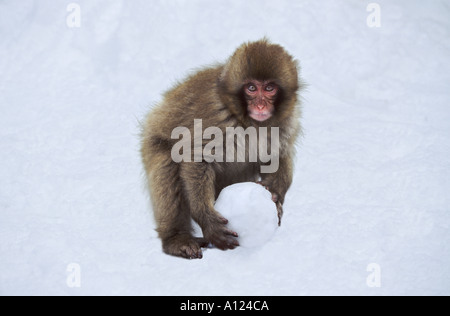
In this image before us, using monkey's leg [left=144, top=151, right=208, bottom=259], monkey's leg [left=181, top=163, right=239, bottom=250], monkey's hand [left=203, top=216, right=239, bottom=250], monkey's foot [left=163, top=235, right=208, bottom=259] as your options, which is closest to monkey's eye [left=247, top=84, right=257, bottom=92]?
monkey's leg [left=181, top=163, right=239, bottom=250]

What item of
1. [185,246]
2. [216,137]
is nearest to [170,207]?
[185,246]

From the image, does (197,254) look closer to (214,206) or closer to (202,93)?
(214,206)

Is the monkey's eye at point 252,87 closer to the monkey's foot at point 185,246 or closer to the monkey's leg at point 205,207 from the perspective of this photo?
the monkey's leg at point 205,207

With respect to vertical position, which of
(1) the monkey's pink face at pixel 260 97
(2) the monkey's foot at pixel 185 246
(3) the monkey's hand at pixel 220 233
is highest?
(1) the monkey's pink face at pixel 260 97

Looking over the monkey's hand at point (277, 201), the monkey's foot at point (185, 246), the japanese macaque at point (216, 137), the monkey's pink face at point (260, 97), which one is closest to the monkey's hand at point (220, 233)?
the japanese macaque at point (216, 137)

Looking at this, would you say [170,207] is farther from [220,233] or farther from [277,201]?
[277,201]

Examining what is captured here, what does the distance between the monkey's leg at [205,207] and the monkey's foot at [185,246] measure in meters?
0.19

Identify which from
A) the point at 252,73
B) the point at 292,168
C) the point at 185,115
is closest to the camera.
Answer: the point at 252,73

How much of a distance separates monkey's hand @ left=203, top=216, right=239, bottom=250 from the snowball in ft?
0.15

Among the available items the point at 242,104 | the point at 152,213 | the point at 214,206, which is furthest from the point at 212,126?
the point at 152,213

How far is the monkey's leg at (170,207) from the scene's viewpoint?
570 cm

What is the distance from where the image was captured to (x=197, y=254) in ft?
18.4

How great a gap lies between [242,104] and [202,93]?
0.44 m

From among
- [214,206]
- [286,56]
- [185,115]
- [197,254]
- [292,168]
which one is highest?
[286,56]
